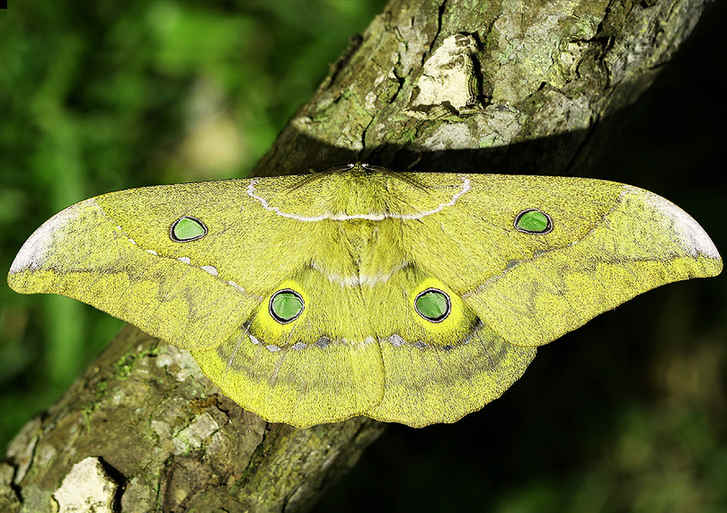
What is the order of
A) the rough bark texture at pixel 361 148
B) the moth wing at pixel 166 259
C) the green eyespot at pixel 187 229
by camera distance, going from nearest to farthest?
the moth wing at pixel 166 259, the green eyespot at pixel 187 229, the rough bark texture at pixel 361 148

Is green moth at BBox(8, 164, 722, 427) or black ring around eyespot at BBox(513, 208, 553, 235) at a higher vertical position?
black ring around eyespot at BBox(513, 208, 553, 235)

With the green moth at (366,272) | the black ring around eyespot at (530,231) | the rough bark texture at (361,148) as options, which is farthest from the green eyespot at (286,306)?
the black ring around eyespot at (530,231)

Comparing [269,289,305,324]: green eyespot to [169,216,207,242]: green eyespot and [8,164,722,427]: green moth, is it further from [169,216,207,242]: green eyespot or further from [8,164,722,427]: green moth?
[169,216,207,242]: green eyespot

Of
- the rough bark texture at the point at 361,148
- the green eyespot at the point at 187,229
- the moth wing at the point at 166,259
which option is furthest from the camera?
the rough bark texture at the point at 361,148

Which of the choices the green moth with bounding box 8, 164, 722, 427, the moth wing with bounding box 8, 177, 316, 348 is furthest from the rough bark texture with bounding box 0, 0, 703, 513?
the moth wing with bounding box 8, 177, 316, 348

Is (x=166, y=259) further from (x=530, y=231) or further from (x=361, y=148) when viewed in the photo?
(x=530, y=231)

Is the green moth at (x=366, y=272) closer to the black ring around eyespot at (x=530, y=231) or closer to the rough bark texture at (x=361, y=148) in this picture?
the black ring around eyespot at (x=530, y=231)

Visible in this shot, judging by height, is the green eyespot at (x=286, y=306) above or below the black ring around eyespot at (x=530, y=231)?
below
